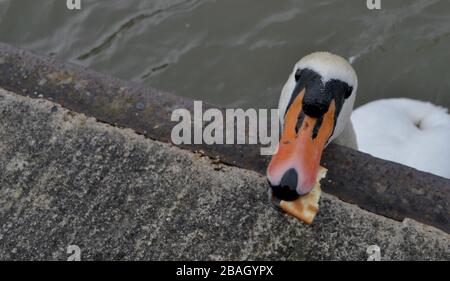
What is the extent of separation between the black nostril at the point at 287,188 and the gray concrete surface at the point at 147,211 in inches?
16.1

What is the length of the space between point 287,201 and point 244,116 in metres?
0.84

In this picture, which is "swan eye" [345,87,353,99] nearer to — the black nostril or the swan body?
the black nostril

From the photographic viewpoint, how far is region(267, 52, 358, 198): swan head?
2314mm

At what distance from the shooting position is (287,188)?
2.29 metres

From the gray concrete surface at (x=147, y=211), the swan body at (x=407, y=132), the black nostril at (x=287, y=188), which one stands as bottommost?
the swan body at (x=407, y=132)

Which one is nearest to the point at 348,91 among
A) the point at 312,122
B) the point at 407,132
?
the point at 312,122

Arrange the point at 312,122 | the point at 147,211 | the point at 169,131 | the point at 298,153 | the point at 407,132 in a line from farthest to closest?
the point at 407,132 → the point at 169,131 → the point at 147,211 → the point at 312,122 → the point at 298,153

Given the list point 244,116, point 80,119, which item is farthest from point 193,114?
point 80,119

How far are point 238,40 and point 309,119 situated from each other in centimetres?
344

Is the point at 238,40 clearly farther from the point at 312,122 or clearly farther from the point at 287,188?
the point at 287,188

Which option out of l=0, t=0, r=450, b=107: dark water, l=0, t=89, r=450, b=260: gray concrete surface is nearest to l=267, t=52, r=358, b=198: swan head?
l=0, t=89, r=450, b=260: gray concrete surface

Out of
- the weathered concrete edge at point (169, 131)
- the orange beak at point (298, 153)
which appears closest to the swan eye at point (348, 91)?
the orange beak at point (298, 153)

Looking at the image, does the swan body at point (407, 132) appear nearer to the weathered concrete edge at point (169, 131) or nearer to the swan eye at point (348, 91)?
the weathered concrete edge at point (169, 131)

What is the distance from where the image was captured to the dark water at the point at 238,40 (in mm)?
5535
